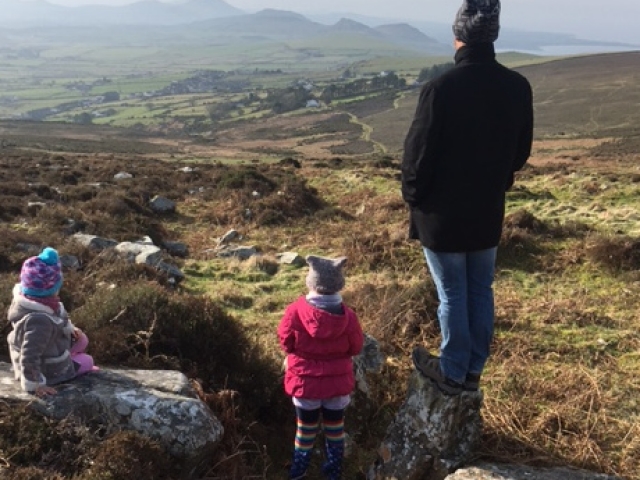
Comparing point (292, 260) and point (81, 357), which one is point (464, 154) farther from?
point (292, 260)

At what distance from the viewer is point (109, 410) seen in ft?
13.1

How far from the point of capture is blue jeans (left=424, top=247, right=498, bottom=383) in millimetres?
3867

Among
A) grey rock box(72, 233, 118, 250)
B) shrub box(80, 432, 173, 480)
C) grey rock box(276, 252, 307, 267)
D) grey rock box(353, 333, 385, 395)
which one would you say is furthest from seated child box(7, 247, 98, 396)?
grey rock box(276, 252, 307, 267)

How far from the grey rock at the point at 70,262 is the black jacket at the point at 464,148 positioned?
7313 millimetres

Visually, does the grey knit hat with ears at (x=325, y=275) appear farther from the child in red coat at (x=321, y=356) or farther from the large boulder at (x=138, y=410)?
the large boulder at (x=138, y=410)

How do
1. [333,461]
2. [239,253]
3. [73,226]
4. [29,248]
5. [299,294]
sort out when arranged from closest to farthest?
1. [333,461]
2. [299,294]
3. [29,248]
4. [239,253]
5. [73,226]

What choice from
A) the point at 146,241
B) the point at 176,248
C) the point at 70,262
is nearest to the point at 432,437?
the point at 70,262

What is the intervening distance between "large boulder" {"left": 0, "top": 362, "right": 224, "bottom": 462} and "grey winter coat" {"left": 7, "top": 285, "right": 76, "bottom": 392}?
105 mm

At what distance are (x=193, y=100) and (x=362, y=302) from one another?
513ft

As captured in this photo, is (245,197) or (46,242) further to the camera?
(245,197)

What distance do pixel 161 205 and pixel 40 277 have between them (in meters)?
13.2

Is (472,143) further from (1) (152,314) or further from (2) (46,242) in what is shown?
(2) (46,242)

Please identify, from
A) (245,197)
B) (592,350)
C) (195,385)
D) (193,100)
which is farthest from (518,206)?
(193,100)

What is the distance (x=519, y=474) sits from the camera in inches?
154
